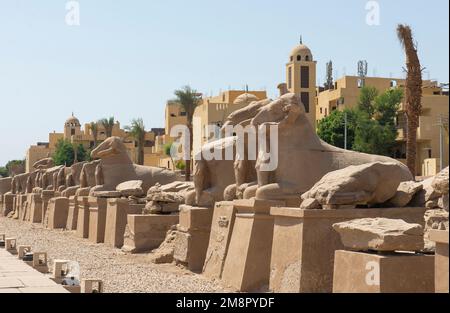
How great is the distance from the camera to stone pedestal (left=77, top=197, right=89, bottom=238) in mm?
17547

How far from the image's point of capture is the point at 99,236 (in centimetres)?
1603

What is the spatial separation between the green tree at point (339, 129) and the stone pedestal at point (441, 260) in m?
29.4

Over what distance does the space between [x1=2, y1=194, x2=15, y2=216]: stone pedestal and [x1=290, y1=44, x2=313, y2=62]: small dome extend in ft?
57.5

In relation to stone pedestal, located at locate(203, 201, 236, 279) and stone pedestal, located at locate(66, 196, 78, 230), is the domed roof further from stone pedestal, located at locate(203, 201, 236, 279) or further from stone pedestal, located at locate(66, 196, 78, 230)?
stone pedestal, located at locate(203, 201, 236, 279)

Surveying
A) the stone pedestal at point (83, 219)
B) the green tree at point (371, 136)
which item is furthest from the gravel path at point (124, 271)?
the green tree at point (371, 136)

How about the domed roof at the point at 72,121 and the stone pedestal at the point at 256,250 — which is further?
the domed roof at the point at 72,121

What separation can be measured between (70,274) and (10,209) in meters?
25.0

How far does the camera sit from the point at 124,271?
1045 centimetres

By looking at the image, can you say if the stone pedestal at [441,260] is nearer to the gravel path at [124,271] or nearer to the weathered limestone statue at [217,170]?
the gravel path at [124,271]

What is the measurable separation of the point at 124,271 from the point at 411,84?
910cm

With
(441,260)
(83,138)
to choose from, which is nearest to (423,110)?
(441,260)

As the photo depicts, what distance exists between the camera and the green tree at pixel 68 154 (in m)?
51.9
